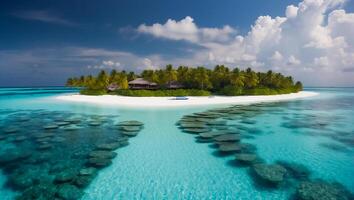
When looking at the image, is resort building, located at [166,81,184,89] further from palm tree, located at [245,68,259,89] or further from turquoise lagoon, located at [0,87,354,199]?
turquoise lagoon, located at [0,87,354,199]

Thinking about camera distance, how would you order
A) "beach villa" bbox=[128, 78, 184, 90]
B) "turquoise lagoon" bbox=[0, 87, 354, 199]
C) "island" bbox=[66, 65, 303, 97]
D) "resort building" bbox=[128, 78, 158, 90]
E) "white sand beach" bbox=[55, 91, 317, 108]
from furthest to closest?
"resort building" bbox=[128, 78, 158, 90]
"beach villa" bbox=[128, 78, 184, 90]
"island" bbox=[66, 65, 303, 97]
"white sand beach" bbox=[55, 91, 317, 108]
"turquoise lagoon" bbox=[0, 87, 354, 199]

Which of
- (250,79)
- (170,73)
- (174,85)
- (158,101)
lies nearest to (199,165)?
(158,101)

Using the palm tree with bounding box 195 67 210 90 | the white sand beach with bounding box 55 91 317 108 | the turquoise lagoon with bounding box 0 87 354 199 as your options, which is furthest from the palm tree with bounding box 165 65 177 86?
the turquoise lagoon with bounding box 0 87 354 199

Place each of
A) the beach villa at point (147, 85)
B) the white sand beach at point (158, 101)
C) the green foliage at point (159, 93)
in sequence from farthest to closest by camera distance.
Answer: the beach villa at point (147, 85), the green foliage at point (159, 93), the white sand beach at point (158, 101)

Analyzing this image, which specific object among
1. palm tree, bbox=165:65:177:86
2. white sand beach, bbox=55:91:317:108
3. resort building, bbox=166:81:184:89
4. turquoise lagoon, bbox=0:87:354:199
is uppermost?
palm tree, bbox=165:65:177:86

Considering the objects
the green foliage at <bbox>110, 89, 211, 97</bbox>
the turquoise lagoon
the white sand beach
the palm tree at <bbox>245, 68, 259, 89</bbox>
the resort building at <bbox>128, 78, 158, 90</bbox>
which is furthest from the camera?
the resort building at <bbox>128, 78, 158, 90</bbox>

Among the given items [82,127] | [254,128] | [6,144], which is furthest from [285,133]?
[6,144]

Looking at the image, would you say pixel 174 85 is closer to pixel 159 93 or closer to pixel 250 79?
pixel 159 93

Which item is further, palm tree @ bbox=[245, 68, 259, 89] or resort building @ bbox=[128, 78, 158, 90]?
resort building @ bbox=[128, 78, 158, 90]

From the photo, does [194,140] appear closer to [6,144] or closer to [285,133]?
[285,133]

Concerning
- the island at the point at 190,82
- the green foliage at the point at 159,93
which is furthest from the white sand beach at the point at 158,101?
the island at the point at 190,82

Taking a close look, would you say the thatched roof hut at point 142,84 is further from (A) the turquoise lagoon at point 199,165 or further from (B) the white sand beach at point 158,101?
(A) the turquoise lagoon at point 199,165
